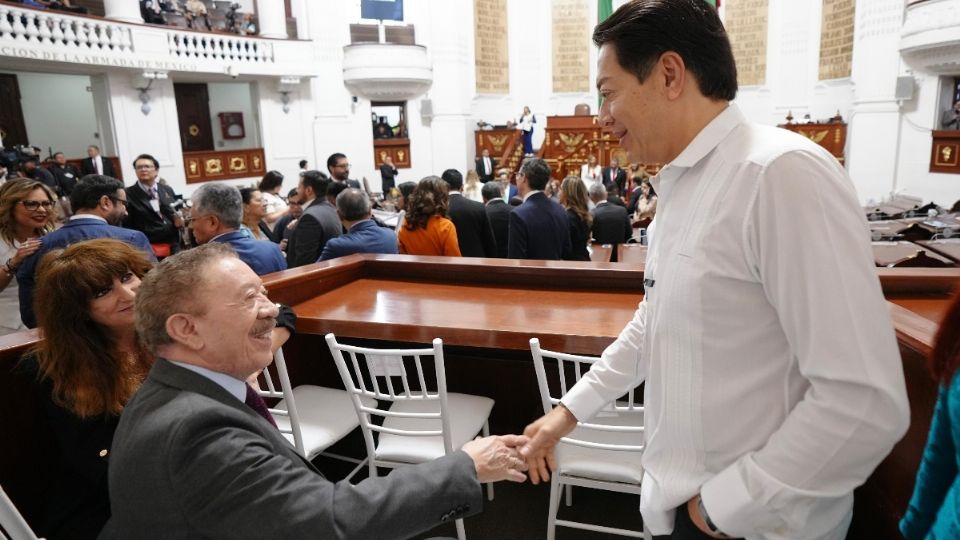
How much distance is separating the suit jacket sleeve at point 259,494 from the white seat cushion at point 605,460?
3.53 feet

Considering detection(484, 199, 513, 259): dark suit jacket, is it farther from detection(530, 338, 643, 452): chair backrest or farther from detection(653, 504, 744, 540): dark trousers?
detection(653, 504, 744, 540): dark trousers

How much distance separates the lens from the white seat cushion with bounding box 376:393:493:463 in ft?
7.44

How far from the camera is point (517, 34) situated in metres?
15.8

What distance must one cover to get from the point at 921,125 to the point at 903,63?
1.16 m

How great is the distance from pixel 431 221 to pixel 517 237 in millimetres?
623

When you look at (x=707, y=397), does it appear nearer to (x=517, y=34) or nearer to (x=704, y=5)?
(x=704, y=5)

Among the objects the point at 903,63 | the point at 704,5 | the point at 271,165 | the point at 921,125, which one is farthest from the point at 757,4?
the point at 704,5

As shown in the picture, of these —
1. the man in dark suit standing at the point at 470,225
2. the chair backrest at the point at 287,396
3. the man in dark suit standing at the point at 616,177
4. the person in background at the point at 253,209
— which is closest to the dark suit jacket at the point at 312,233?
the person in background at the point at 253,209

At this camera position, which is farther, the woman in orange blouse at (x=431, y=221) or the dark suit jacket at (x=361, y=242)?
the woman in orange blouse at (x=431, y=221)

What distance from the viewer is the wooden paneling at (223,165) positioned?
1211 centimetres

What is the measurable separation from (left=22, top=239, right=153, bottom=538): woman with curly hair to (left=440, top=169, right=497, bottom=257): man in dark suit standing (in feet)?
9.53

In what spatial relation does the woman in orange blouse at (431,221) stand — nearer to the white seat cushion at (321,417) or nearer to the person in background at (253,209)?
the person in background at (253,209)

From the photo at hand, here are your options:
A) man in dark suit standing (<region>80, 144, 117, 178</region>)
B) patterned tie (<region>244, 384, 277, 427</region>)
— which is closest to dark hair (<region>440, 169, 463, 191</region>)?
patterned tie (<region>244, 384, 277, 427</region>)

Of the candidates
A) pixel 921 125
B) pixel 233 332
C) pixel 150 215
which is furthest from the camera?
pixel 921 125
